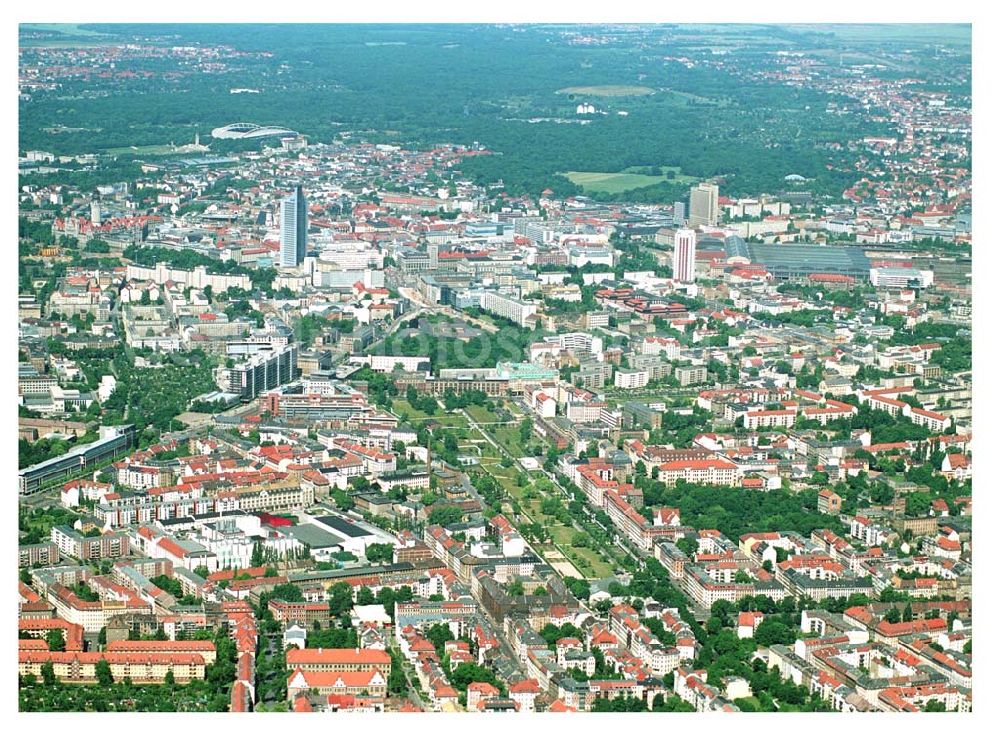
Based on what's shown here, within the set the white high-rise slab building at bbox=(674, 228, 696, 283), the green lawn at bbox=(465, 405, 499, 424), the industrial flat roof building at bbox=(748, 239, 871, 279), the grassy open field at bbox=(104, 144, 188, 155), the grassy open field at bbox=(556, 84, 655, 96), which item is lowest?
the green lawn at bbox=(465, 405, 499, 424)

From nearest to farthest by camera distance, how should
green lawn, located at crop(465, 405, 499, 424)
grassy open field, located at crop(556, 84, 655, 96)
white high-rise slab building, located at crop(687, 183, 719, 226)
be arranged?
green lawn, located at crop(465, 405, 499, 424) → white high-rise slab building, located at crop(687, 183, 719, 226) → grassy open field, located at crop(556, 84, 655, 96)

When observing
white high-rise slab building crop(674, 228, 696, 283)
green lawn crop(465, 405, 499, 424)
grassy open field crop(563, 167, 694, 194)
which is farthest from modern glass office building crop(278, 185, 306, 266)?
green lawn crop(465, 405, 499, 424)

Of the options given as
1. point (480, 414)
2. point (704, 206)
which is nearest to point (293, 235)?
point (704, 206)

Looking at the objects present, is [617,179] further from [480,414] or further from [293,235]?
[480,414]

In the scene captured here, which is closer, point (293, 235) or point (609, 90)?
point (293, 235)

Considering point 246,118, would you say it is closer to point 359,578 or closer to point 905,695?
point 359,578

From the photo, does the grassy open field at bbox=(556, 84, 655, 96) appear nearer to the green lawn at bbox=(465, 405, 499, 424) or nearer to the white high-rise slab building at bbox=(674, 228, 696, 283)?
the white high-rise slab building at bbox=(674, 228, 696, 283)
